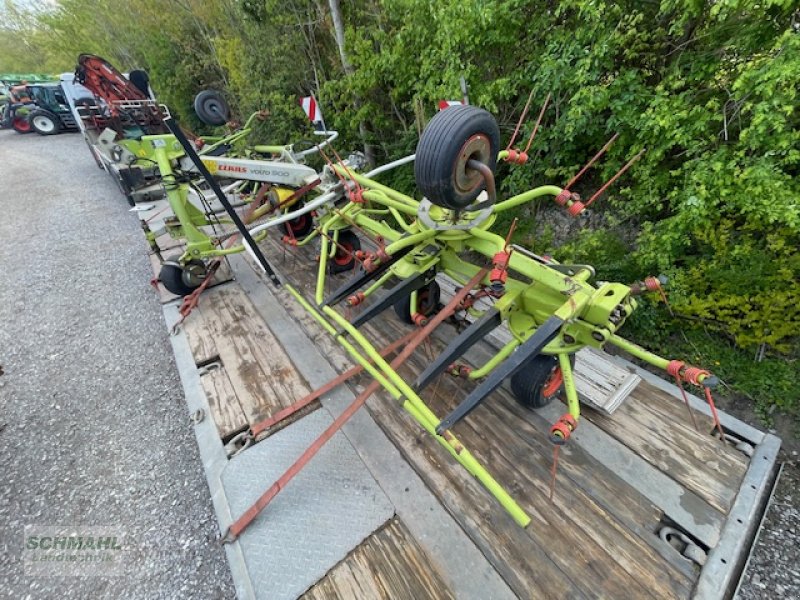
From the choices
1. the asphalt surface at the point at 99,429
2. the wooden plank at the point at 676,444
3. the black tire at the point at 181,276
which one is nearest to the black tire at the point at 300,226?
the black tire at the point at 181,276

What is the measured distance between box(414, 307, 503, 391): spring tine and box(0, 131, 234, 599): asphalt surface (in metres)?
1.79

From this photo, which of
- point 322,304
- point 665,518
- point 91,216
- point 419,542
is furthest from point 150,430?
point 91,216

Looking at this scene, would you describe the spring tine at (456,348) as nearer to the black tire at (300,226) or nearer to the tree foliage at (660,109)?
the tree foliage at (660,109)

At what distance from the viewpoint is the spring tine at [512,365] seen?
189cm

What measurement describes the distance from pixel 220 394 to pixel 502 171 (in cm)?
450

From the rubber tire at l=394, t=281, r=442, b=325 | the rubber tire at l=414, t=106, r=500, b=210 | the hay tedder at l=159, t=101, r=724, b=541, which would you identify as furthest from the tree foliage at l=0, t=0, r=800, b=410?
the rubber tire at l=414, t=106, r=500, b=210

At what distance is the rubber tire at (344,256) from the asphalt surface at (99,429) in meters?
2.13

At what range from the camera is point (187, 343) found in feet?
11.4

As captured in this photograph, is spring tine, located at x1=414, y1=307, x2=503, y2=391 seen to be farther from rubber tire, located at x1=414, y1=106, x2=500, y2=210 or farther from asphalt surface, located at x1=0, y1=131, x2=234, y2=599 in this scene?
asphalt surface, located at x1=0, y1=131, x2=234, y2=599

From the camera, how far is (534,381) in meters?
2.43

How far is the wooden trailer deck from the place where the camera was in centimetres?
182

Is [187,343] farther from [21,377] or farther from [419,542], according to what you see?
[419,542]

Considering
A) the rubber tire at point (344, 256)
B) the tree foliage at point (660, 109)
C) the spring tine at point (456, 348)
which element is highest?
the tree foliage at point (660, 109)

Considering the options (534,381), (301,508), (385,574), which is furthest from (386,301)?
(385,574)
